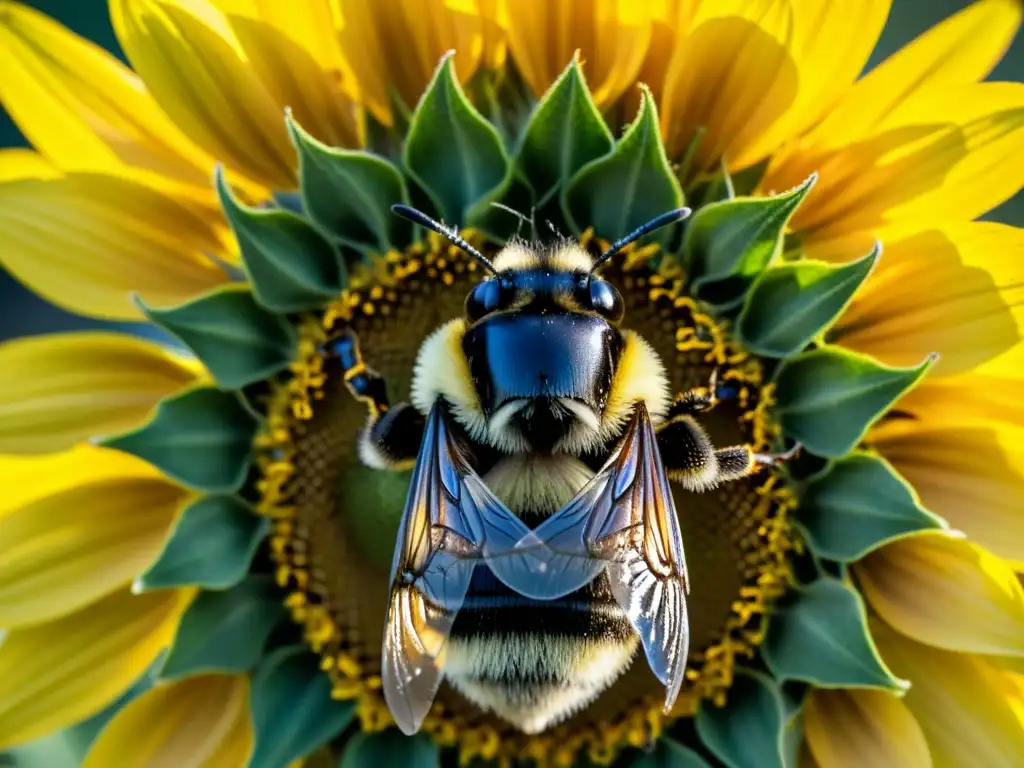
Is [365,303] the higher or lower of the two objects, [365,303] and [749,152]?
the lower

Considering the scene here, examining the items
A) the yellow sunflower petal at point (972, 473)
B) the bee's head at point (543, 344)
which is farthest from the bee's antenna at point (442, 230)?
the yellow sunflower petal at point (972, 473)

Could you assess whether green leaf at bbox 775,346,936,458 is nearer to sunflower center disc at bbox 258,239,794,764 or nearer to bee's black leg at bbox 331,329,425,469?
sunflower center disc at bbox 258,239,794,764

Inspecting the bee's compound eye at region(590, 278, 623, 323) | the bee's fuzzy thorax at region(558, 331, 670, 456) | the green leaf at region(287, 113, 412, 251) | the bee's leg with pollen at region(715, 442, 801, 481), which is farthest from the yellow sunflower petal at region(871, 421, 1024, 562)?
the green leaf at region(287, 113, 412, 251)

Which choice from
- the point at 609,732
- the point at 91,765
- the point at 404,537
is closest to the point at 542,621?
the point at 404,537

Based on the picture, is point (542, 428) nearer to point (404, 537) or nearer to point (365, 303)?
point (404, 537)

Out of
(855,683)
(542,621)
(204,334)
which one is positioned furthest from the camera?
(204,334)

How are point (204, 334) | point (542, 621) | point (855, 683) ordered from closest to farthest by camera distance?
point (542, 621) < point (855, 683) < point (204, 334)
